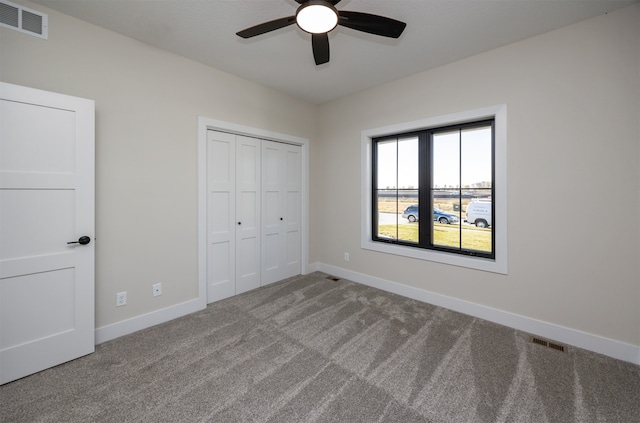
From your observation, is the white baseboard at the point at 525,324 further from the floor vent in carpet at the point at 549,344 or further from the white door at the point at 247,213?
the white door at the point at 247,213

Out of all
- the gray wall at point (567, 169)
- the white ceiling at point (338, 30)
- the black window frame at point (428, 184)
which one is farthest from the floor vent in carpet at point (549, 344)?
the white ceiling at point (338, 30)

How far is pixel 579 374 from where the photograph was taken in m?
1.90

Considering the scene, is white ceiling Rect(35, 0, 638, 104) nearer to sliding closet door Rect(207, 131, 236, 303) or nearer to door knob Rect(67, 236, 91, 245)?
sliding closet door Rect(207, 131, 236, 303)

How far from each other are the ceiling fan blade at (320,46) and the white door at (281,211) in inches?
69.0

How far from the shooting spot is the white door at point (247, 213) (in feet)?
11.2

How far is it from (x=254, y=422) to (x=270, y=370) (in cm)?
45

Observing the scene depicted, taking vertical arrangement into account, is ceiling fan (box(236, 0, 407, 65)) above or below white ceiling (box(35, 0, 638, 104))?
below

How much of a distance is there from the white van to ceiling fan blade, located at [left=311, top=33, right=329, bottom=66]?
2.21 m

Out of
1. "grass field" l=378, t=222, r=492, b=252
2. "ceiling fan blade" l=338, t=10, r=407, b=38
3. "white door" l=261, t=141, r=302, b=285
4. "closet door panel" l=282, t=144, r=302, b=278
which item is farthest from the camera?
"closet door panel" l=282, t=144, r=302, b=278

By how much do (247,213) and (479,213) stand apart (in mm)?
2800

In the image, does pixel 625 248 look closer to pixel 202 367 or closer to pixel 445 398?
pixel 445 398

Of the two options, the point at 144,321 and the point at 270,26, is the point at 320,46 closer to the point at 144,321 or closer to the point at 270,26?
the point at 270,26

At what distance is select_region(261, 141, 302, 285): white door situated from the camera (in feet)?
12.2

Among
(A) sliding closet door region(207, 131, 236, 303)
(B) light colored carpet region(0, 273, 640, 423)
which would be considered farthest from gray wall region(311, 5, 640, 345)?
(A) sliding closet door region(207, 131, 236, 303)
